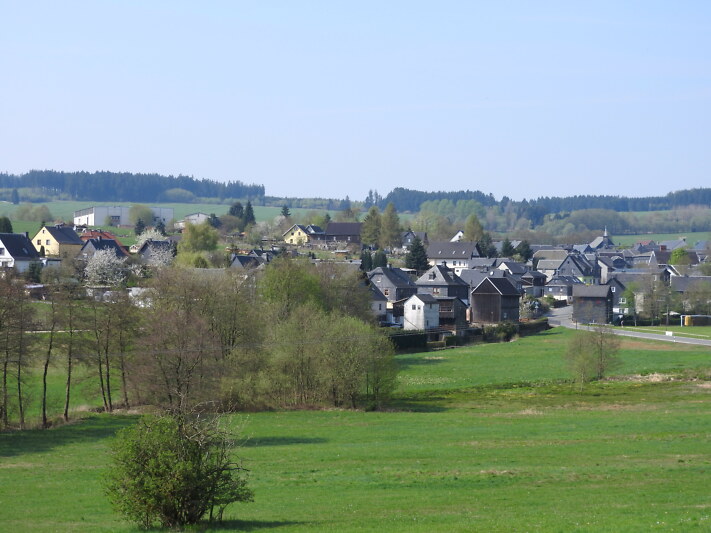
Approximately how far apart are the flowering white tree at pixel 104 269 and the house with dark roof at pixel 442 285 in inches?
1194

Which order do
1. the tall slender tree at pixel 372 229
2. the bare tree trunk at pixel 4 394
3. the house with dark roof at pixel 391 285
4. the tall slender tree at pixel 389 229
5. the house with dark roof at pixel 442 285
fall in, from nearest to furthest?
the bare tree trunk at pixel 4 394 → the house with dark roof at pixel 391 285 → the house with dark roof at pixel 442 285 → the tall slender tree at pixel 389 229 → the tall slender tree at pixel 372 229

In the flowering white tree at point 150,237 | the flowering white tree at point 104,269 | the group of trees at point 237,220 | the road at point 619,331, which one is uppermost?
the group of trees at point 237,220

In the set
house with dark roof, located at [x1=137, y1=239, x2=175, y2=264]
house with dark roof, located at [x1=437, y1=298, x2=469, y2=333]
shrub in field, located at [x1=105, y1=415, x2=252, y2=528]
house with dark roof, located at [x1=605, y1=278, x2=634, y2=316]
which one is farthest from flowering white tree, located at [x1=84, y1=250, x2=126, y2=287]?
shrub in field, located at [x1=105, y1=415, x2=252, y2=528]

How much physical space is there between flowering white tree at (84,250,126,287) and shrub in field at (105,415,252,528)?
68011mm

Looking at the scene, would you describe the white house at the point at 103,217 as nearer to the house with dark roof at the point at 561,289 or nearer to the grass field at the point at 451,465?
the house with dark roof at the point at 561,289

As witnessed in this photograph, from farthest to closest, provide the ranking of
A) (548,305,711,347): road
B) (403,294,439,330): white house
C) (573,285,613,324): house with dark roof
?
(573,285,613,324): house with dark roof, (403,294,439,330): white house, (548,305,711,347): road

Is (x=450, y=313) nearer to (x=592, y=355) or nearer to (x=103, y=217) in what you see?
(x=592, y=355)

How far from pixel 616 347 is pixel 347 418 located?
22.9 m

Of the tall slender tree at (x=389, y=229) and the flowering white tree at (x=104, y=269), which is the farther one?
the tall slender tree at (x=389, y=229)

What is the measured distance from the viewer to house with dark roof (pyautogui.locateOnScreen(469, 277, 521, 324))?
94.8 meters

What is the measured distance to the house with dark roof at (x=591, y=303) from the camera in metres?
96.8

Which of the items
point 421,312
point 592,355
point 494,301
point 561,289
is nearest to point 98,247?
point 421,312

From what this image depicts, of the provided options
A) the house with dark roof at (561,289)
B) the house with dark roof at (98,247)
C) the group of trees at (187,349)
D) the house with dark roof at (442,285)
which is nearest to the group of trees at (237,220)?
the house with dark roof at (98,247)

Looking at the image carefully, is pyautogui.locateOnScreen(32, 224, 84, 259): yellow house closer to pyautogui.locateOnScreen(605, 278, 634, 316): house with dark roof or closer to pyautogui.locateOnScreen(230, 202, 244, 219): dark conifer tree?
pyautogui.locateOnScreen(230, 202, 244, 219): dark conifer tree
